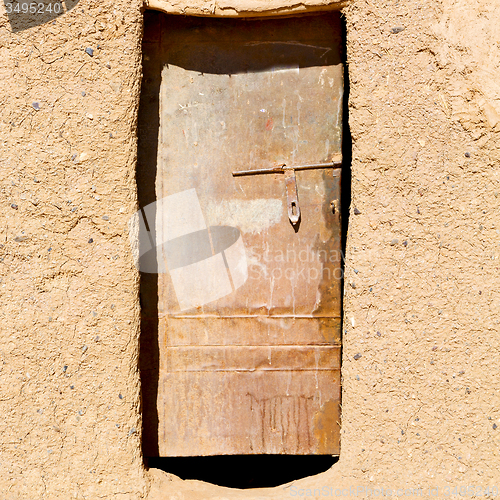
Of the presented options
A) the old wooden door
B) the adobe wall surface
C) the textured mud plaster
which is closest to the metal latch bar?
the old wooden door

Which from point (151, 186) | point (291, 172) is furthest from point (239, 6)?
point (151, 186)

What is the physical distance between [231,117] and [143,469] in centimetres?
138

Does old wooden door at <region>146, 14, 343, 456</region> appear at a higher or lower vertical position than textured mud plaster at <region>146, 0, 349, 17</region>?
lower

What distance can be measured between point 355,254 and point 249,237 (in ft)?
1.38

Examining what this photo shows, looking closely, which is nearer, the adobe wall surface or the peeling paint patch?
the adobe wall surface

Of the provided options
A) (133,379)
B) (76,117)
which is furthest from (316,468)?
(76,117)

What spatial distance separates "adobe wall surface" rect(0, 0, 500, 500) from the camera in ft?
4.88

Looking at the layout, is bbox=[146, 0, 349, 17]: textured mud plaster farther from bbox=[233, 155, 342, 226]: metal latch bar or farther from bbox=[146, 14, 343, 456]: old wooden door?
bbox=[233, 155, 342, 226]: metal latch bar

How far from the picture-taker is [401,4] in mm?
1473

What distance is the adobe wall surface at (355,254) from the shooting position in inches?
58.6

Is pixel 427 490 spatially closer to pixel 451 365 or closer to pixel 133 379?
pixel 451 365

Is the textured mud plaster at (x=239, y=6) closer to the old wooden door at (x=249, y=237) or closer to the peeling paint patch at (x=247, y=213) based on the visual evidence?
the old wooden door at (x=249, y=237)

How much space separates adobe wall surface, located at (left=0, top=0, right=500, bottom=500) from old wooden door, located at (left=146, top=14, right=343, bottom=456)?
153 millimetres

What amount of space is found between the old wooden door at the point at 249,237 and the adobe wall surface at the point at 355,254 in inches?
6.0
